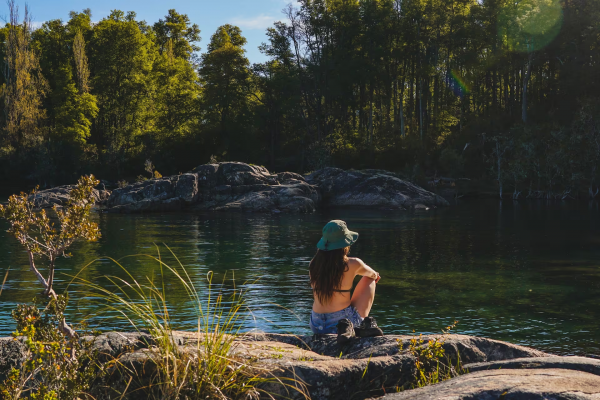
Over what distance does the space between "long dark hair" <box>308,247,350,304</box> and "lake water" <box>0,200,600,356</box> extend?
81 centimetres

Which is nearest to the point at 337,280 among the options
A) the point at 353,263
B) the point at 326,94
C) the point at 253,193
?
the point at 353,263

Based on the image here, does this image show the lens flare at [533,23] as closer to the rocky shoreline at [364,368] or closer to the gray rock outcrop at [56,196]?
the gray rock outcrop at [56,196]

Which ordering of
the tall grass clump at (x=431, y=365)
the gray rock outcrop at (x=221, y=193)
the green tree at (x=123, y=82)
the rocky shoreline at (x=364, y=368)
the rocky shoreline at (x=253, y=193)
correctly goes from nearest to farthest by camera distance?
the rocky shoreline at (x=364, y=368)
the tall grass clump at (x=431, y=365)
the gray rock outcrop at (x=221, y=193)
the rocky shoreline at (x=253, y=193)
the green tree at (x=123, y=82)

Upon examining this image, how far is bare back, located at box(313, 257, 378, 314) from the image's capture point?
7004 millimetres

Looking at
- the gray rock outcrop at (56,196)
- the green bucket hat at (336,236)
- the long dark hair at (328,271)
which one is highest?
the gray rock outcrop at (56,196)

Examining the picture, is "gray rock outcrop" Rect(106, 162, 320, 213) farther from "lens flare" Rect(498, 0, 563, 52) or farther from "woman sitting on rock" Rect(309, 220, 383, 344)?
"woman sitting on rock" Rect(309, 220, 383, 344)

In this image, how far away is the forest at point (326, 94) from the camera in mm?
61875

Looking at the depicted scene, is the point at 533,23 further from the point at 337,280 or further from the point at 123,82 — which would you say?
the point at 337,280

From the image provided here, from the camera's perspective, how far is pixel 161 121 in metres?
70.6

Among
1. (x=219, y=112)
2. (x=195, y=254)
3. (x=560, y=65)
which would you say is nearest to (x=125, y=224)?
(x=195, y=254)

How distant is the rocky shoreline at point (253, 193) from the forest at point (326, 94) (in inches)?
376

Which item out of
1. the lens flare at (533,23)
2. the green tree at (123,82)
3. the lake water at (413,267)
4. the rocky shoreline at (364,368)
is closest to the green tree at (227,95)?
the green tree at (123,82)

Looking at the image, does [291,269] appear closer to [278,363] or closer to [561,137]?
[278,363]

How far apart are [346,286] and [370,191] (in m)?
42.5
